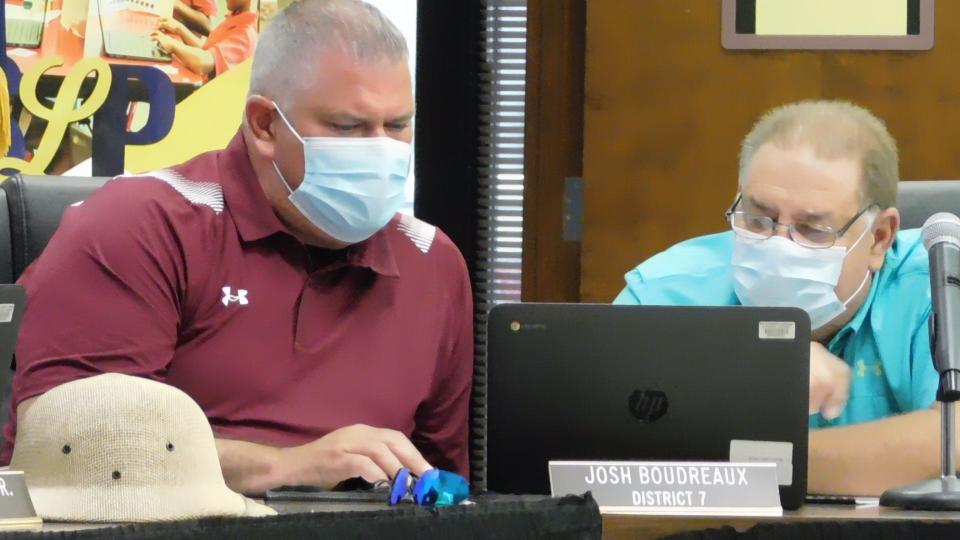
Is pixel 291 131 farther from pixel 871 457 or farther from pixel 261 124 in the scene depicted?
pixel 871 457

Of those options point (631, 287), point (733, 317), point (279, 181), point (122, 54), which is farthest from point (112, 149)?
point (733, 317)

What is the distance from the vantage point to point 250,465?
162 centimetres

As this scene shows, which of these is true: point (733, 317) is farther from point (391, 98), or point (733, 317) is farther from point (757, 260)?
point (391, 98)

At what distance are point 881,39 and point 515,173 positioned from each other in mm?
831

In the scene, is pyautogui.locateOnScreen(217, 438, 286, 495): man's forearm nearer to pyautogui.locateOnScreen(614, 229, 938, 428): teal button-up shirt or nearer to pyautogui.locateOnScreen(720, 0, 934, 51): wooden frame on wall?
pyautogui.locateOnScreen(614, 229, 938, 428): teal button-up shirt

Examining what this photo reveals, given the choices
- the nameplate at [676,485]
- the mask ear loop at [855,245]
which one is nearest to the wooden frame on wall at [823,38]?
the mask ear loop at [855,245]

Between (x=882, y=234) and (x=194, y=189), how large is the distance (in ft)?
3.11

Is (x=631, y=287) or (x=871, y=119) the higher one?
(x=871, y=119)

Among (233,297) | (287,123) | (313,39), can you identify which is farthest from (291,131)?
(233,297)

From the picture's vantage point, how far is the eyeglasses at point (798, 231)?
71.9 inches

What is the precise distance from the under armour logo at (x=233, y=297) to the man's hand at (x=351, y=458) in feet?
0.85

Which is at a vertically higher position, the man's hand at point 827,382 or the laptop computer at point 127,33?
the laptop computer at point 127,33

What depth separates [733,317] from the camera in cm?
137

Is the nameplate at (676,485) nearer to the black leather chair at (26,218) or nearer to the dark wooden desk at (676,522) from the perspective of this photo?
the dark wooden desk at (676,522)
